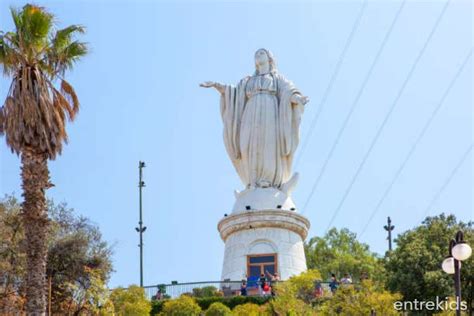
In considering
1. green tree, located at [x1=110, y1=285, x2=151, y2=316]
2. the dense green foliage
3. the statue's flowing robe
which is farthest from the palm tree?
the statue's flowing robe

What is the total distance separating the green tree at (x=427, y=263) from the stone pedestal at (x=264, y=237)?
5.71m

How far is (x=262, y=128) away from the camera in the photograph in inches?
1831

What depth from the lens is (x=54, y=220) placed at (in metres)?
42.4

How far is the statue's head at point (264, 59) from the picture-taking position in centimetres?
4766

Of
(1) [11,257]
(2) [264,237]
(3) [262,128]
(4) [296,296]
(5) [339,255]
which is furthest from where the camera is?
(5) [339,255]

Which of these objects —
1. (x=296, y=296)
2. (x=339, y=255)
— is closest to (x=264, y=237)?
(x=296, y=296)

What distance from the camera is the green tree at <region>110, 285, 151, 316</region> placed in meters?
33.0

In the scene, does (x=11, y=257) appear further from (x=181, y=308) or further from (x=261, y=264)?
(x=261, y=264)

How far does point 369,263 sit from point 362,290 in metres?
32.2

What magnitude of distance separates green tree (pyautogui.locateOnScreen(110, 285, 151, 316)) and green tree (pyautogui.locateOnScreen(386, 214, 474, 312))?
8.68m

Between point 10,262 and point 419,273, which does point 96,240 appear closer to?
point 10,262

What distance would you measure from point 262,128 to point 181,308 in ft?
45.2

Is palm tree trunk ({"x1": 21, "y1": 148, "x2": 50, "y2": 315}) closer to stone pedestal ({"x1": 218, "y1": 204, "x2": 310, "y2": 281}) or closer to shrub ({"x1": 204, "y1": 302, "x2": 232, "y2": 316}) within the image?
shrub ({"x1": 204, "y1": 302, "x2": 232, "y2": 316})

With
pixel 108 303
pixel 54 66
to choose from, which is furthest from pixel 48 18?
pixel 108 303
